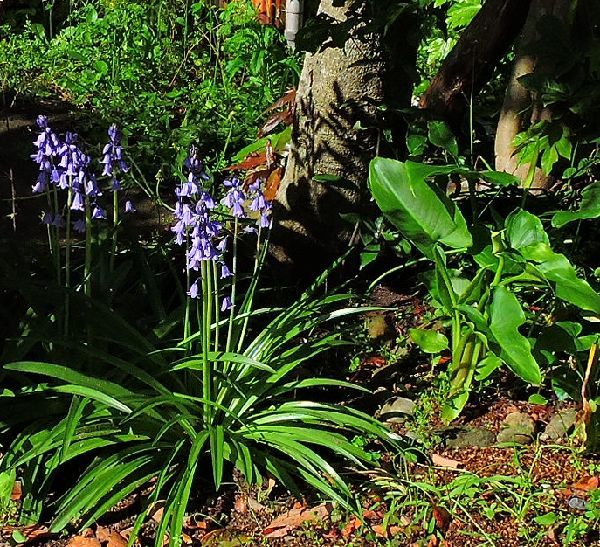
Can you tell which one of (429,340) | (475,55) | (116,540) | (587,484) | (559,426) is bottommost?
→ (116,540)

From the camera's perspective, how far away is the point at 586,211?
3227mm

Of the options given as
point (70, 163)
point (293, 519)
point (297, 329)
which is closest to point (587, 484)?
point (293, 519)

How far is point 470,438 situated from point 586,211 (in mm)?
916

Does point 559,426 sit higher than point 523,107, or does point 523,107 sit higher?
point 523,107

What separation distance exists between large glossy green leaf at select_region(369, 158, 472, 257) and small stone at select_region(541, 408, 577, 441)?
798 millimetres

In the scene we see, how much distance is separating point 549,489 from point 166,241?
2.23m

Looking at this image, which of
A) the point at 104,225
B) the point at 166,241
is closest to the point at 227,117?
the point at 166,241

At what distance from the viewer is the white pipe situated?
6672 mm

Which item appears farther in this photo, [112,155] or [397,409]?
[397,409]

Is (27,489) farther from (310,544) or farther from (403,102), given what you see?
(403,102)

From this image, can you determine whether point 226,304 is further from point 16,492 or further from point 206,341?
point 16,492

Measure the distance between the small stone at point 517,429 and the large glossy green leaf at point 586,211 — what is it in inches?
28.8

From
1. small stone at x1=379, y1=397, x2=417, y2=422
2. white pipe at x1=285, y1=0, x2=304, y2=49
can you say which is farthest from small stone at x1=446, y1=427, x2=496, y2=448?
white pipe at x1=285, y1=0, x2=304, y2=49

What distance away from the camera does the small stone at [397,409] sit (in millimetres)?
3523
